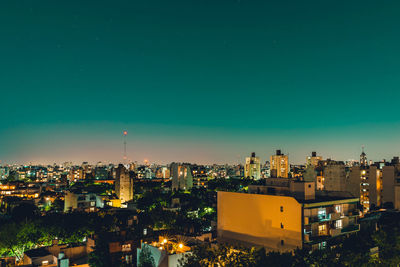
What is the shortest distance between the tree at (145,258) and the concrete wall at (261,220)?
246 inches

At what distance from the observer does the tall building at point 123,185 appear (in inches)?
2398

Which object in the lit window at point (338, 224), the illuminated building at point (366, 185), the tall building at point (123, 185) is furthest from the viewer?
the tall building at point (123, 185)

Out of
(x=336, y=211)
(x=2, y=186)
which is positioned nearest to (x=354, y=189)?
(x=336, y=211)

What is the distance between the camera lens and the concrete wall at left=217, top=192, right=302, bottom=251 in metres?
17.8

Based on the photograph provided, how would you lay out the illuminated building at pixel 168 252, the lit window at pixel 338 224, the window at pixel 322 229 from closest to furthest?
the illuminated building at pixel 168 252 → the window at pixel 322 229 → the lit window at pixel 338 224

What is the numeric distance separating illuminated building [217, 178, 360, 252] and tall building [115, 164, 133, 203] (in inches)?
1652

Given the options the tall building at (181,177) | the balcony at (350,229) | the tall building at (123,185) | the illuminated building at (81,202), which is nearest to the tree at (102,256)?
the balcony at (350,229)

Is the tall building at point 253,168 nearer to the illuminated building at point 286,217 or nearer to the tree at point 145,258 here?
the illuminated building at point 286,217

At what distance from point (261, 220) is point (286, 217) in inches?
65.7

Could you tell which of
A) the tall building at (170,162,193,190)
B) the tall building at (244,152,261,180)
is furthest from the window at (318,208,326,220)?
the tall building at (244,152,261,180)

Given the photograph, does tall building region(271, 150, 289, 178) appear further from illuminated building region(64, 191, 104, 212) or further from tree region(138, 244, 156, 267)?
tree region(138, 244, 156, 267)

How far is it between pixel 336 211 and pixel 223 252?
365 inches

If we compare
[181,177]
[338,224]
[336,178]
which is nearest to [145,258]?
[338,224]

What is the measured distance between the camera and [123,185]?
200 feet
